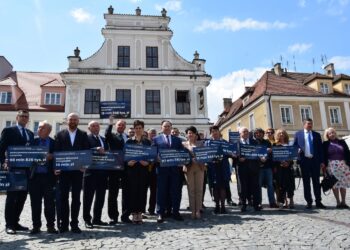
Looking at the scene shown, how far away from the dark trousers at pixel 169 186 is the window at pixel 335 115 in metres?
27.6

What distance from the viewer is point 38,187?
572 cm

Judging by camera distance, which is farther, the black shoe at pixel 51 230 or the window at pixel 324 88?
the window at pixel 324 88

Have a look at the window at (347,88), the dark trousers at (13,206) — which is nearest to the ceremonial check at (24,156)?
the dark trousers at (13,206)

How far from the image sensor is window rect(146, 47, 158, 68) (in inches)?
1016

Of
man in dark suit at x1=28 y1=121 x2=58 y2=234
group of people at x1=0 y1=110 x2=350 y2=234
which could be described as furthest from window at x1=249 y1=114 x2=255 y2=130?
man in dark suit at x1=28 y1=121 x2=58 y2=234

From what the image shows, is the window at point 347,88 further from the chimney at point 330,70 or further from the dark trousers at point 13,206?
the dark trousers at point 13,206

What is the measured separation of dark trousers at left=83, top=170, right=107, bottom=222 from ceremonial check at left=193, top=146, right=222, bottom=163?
6.16 ft

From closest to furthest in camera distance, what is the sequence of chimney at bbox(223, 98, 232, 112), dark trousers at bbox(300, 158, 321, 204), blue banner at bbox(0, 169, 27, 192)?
blue banner at bbox(0, 169, 27, 192) < dark trousers at bbox(300, 158, 321, 204) < chimney at bbox(223, 98, 232, 112)

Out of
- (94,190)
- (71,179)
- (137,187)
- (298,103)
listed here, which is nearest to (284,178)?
(137,187)

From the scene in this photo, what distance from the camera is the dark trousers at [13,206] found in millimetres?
5809

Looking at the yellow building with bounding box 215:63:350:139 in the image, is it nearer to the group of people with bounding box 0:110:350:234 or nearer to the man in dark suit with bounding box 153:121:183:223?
the group of people with bounding box 0:110:350:234

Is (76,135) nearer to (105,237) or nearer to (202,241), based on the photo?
(105,237)

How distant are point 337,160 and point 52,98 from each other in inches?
1003

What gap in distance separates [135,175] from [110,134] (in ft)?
3.54
